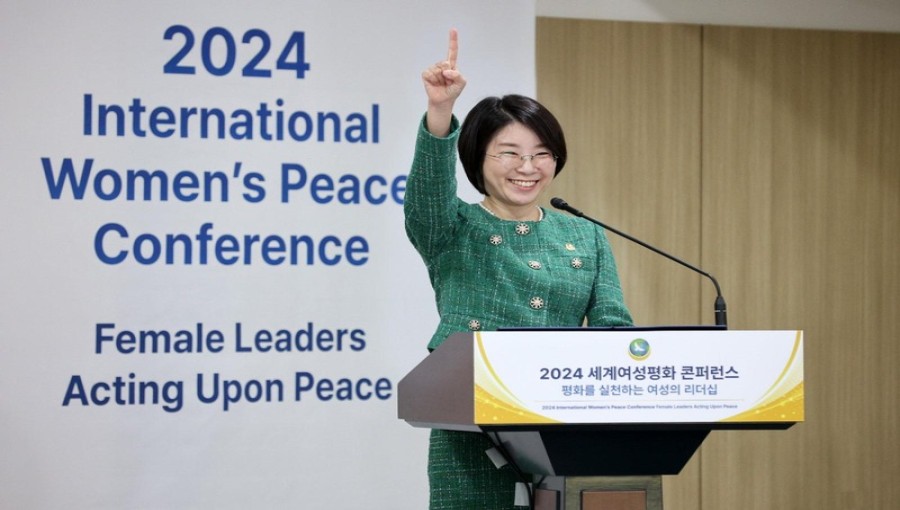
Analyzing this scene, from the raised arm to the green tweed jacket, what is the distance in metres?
0.03

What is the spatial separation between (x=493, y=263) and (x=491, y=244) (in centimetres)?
5

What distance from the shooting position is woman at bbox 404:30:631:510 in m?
2.08

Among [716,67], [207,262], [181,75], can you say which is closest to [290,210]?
[207,262]

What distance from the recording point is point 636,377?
5.25ft

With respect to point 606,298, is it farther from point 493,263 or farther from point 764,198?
point 764,198

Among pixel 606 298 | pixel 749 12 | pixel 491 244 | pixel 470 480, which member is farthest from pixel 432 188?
pixel 749 12

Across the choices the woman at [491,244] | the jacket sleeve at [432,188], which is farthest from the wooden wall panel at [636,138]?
the jacket sleeve at [432,188]

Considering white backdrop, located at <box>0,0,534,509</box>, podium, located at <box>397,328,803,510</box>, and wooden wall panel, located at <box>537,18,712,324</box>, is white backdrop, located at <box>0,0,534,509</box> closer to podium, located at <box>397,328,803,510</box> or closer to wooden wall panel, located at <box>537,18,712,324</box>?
wooden wall panel, located at <box>537,18,712,324</box>

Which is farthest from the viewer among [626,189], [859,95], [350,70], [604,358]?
[859,95]

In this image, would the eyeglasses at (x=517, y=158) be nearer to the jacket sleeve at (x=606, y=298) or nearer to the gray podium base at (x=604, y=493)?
the jacket sleeve at (x=606, y=298)

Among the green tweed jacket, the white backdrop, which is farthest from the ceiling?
the green tweed jacket

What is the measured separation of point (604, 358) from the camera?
160 cm

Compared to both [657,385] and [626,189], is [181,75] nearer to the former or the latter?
[626,189]

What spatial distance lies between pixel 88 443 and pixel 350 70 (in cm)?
171
